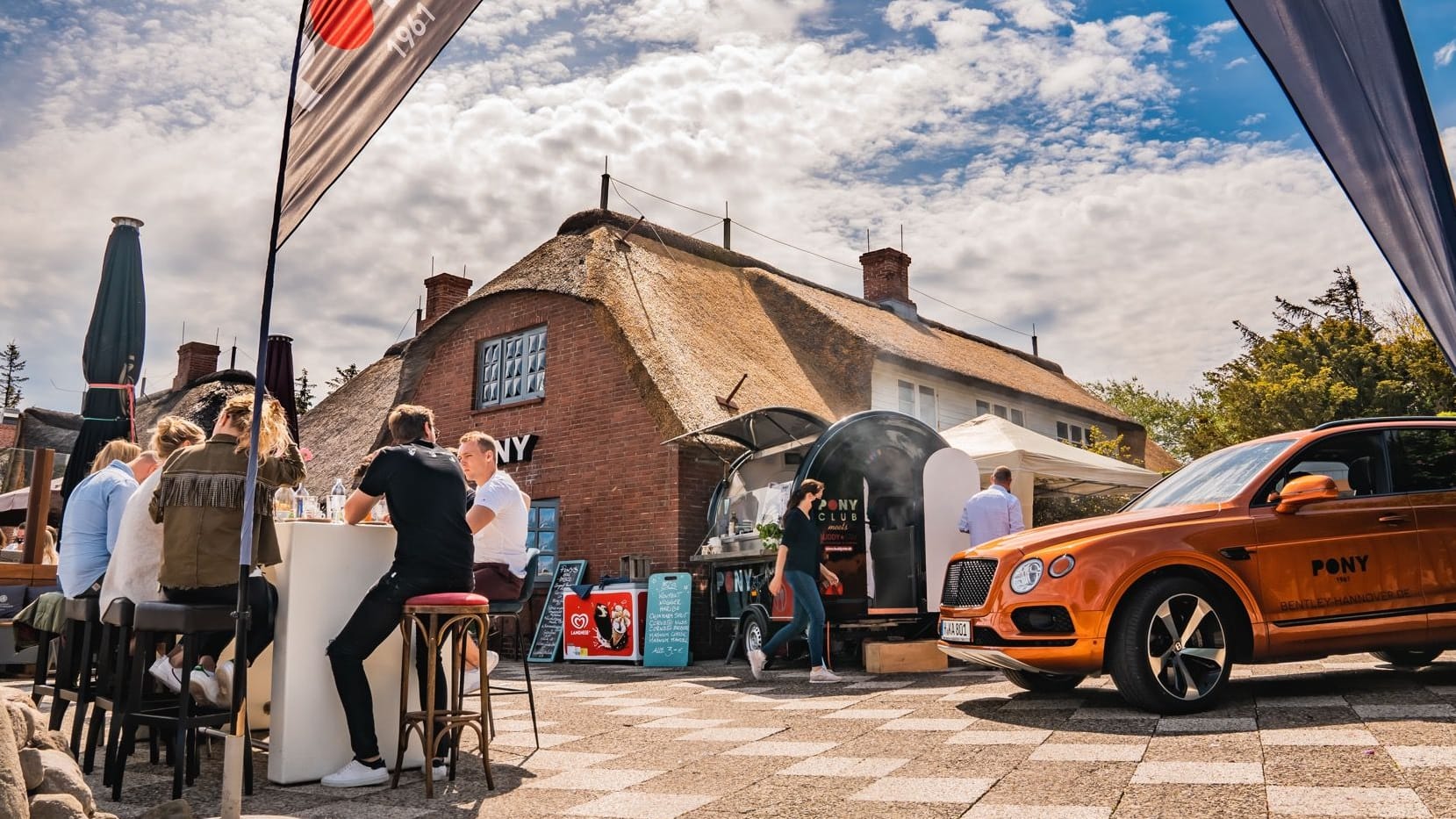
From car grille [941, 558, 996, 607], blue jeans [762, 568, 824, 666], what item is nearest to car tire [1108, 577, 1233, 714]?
car grille [941, 558, 996, 607]

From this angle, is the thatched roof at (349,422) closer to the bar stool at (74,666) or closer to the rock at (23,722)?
the bar stool at (74,666)

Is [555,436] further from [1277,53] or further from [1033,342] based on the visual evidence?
[1033,342]

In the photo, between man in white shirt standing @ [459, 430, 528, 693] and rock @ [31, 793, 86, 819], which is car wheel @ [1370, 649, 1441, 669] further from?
rock @ [31, 793, 86, 819]

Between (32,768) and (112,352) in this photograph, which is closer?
(32,768)

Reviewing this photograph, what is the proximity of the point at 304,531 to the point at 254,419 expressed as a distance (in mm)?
1172

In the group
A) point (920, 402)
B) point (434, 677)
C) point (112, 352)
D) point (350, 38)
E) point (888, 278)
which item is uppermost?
point (888, 278)

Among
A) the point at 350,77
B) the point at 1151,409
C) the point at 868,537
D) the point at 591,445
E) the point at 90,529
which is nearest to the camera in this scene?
the point at 350,77

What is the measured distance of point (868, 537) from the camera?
1108 centimetres

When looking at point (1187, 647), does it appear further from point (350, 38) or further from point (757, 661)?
point (350, 38)

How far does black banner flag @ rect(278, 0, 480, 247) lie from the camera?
401cm

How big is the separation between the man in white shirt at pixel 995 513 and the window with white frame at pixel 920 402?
8.75 metres

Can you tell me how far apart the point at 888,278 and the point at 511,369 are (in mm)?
11084

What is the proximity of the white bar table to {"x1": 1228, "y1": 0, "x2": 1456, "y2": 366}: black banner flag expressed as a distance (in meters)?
4.32

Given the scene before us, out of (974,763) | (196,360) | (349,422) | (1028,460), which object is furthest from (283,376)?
(196,360)
